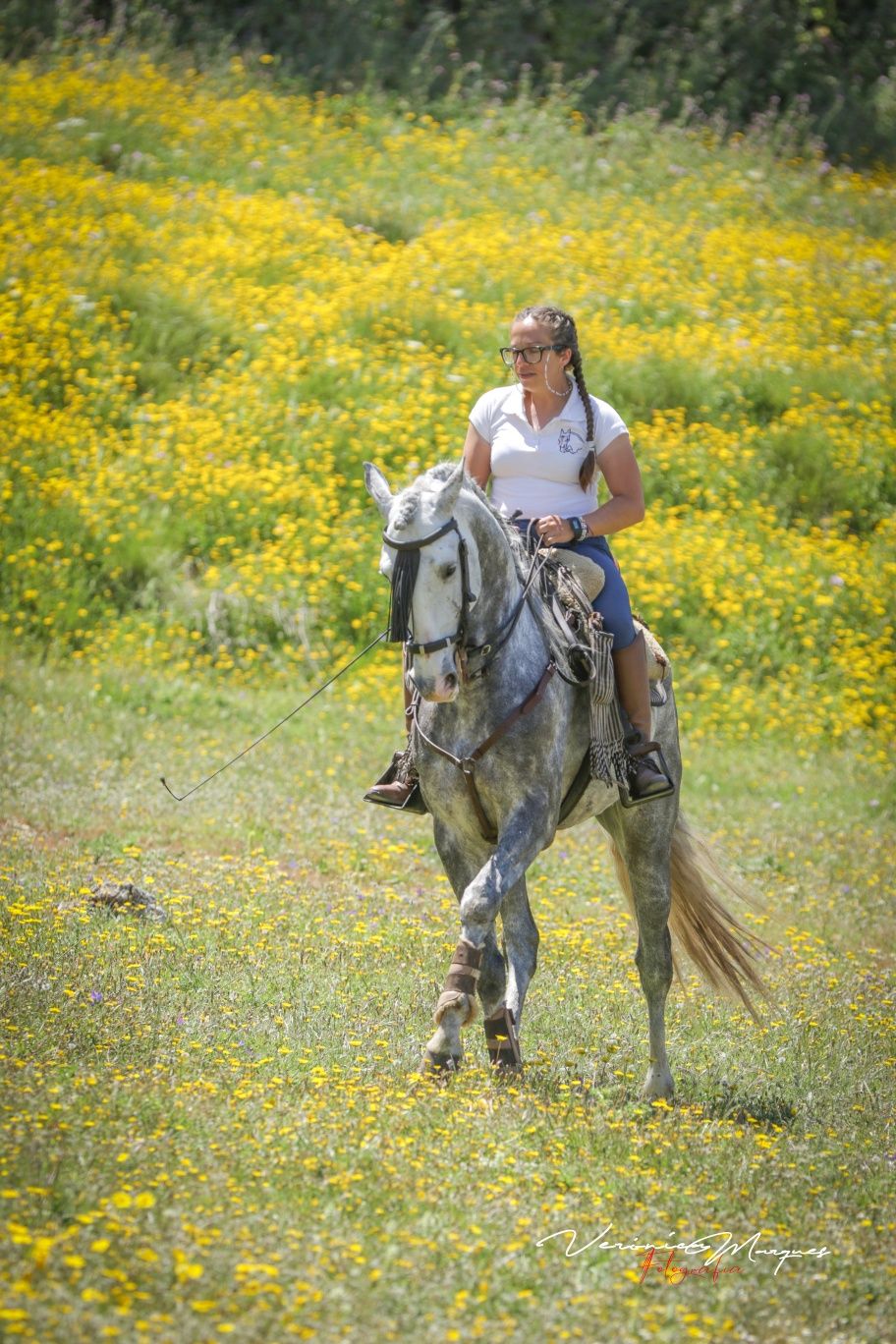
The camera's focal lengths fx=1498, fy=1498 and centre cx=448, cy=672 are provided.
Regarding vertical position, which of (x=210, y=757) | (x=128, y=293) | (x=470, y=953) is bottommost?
(x=210, y=757)

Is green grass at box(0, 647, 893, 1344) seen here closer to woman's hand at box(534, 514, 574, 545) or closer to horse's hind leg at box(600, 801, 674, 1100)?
horse's hind leg at box(600, 801, 674, 1100)

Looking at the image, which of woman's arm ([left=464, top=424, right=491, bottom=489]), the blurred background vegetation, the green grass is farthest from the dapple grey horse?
the blurred background vegetation

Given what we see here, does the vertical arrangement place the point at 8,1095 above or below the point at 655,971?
above

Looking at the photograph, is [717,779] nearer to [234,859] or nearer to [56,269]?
[234,859]

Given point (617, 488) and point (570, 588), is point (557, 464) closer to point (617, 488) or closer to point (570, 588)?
point (617, 488)

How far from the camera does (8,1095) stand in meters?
5.01

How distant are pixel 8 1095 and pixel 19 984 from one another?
141 cm


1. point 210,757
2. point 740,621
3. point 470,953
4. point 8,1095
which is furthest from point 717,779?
point 8,1095

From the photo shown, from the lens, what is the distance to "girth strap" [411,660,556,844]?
5.98 meters

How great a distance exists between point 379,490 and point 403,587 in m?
0.47

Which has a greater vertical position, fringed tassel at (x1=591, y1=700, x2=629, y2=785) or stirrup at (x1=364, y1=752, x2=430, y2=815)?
fringed tassel at (x1=591, y1=700, x2=629, y2=785)

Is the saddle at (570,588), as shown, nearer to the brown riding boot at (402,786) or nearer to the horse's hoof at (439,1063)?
the brown riding boot at (402,786)

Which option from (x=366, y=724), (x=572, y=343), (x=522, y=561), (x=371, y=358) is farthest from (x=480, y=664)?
(x=371, y=358)

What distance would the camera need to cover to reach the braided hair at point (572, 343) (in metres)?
6.35
